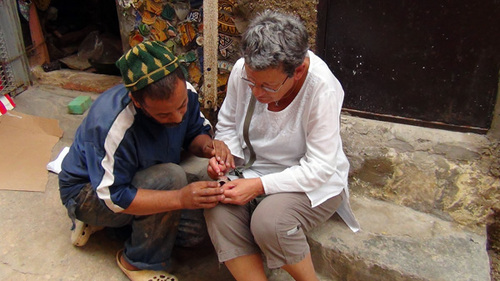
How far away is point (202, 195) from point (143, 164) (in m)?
0.33

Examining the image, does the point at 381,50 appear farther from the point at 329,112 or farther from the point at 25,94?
the point at 25,94

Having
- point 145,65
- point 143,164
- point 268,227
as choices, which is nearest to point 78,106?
point 143,164

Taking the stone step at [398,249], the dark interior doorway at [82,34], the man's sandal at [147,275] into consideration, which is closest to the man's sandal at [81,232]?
the man's sandal at [147,275]

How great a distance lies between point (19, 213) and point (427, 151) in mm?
2191

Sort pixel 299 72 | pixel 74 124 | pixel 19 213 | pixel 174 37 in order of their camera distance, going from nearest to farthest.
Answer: pixel 299 72 → pixel 19 213 → pixel 174 37 → pixel 74 124

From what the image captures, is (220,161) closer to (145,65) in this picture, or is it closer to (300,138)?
(300,138)

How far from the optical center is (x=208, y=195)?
182 centimetres

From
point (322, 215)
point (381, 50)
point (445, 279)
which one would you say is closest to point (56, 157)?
point (322, 215)

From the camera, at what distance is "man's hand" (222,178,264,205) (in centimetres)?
182

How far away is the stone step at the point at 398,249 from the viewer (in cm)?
192

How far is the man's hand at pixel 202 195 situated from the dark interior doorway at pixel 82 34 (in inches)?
100

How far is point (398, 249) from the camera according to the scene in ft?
6.65

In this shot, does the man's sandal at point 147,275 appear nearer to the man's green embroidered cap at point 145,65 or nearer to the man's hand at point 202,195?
the man's hand at point 202,195

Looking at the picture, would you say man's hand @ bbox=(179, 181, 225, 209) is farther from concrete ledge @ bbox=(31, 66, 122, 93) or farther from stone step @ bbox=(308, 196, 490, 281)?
concrete ledge @ bbox=(31, 66, 122, 93)
